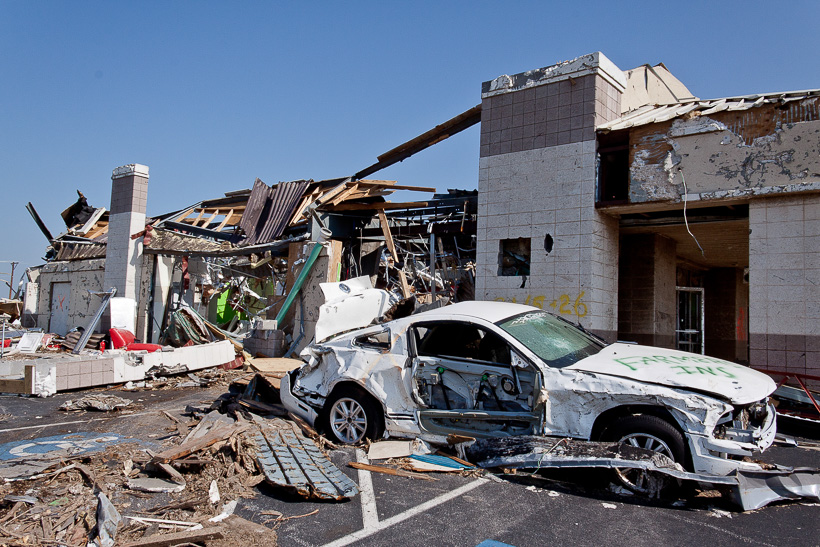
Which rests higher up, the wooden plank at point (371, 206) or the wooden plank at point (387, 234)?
the wooden plank at point (371, 206)

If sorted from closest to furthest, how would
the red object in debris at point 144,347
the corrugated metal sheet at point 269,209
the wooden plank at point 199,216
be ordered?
the red object in debris at point 144,347 → the corrugated metal sheet at point 269,209 → the wooden plank at point 199,216

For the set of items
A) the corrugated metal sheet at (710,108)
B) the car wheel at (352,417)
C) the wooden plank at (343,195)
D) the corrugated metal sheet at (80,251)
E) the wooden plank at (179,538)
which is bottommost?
the wooden plank at (179,538)

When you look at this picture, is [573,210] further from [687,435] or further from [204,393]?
[204,393]

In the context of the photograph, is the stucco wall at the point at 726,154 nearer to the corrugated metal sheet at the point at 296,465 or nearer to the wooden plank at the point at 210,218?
the corrugated metal sheet at the point at 296,465

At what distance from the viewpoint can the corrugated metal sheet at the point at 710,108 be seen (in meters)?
8.16

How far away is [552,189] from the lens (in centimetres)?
1003

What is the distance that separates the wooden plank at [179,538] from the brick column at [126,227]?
12600mm

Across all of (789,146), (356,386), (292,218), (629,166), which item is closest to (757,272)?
(789,146)

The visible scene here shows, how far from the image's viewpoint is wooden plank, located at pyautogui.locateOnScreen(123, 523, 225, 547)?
11.9ft

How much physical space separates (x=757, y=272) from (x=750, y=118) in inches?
87.5

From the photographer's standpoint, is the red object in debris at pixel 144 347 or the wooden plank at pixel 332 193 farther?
the wooden plank at pixel 332 193

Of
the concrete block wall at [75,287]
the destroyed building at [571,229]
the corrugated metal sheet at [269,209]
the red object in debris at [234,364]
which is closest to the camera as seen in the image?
the destroyed building at [571,229]

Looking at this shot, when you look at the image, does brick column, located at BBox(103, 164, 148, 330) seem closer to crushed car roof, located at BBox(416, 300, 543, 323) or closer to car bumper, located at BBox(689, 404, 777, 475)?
crushed car roof, located at BBox(416, 300, 543, 323)

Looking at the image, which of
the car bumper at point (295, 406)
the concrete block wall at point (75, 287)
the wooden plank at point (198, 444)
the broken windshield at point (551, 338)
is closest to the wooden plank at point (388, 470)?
the car bumper at point (295, 406)
